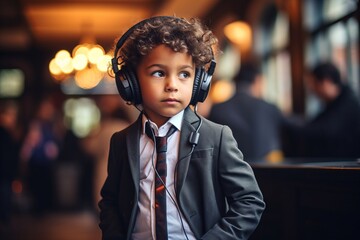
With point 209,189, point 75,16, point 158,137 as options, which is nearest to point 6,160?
point 75,16

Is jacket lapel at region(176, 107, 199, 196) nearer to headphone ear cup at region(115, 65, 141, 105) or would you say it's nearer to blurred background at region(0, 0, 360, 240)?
headphone ear cup at region(115, 65, 141, 105)

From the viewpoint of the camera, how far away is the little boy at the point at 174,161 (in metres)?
1.50

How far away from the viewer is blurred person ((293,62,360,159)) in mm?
4465

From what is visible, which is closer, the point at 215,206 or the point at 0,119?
the point at 215,206

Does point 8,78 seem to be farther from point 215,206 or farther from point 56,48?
point 215,206

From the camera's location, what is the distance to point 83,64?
10312 millimetres

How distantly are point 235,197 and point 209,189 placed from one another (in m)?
0.07

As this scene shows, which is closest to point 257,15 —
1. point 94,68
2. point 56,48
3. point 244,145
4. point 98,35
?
point 94,68

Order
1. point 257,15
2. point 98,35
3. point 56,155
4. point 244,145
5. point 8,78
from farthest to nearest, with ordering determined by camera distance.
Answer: point 8,78 < point 98,35 < point 56,155 < point 257,15 < point 244,145

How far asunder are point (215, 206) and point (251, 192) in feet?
0.35

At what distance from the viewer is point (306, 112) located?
6.76 metres

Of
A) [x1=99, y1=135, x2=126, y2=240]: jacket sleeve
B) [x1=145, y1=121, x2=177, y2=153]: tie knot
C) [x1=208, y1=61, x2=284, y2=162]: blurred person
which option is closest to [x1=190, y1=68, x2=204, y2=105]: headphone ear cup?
[x1=145, y1=121, x2=177, y2=153]: tie knot

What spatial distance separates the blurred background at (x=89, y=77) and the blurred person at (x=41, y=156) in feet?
0.06

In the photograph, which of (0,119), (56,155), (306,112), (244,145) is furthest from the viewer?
(56,155)
